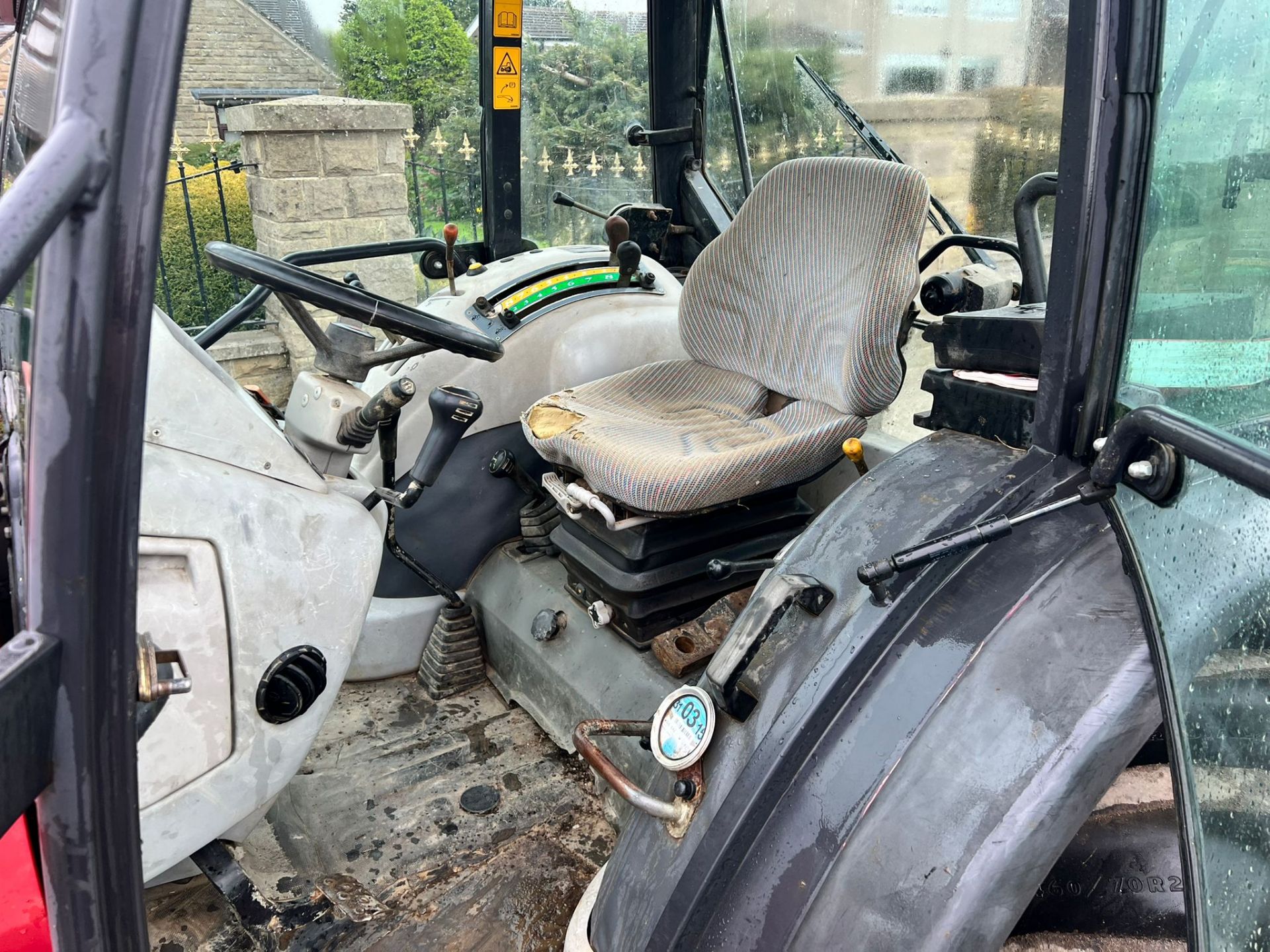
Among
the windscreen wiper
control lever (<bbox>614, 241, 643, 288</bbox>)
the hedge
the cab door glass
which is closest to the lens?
the cab door glass

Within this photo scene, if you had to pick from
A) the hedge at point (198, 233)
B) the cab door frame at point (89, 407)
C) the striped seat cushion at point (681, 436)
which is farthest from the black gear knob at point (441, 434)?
the hedge at point (198, 233)

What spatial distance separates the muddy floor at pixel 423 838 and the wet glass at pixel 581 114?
1.36 meters

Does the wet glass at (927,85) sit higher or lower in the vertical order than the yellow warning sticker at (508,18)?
lower

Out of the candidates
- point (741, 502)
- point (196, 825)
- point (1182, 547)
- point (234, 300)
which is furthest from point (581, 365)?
point (234, 300)

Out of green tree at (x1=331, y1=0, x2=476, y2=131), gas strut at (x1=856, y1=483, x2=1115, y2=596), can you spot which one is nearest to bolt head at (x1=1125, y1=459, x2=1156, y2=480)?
gas strut at (x1=856, y1=483, x2=1115, y2=596)

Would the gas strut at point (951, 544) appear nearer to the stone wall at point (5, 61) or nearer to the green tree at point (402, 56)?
the stone wall at point (5, 61)

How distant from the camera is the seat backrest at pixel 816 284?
1758mm

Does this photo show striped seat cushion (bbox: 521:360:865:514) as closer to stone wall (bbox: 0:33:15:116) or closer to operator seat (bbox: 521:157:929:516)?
operator seat (bbox: 521:157:929:516)

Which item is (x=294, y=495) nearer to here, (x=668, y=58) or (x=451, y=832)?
(x=451, y=832)

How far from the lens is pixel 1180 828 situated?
669mm

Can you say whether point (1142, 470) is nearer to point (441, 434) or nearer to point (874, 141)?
point (441, 434)

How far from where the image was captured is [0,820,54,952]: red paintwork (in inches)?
30.4

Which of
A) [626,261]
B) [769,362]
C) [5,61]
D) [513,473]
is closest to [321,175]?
[626,261]

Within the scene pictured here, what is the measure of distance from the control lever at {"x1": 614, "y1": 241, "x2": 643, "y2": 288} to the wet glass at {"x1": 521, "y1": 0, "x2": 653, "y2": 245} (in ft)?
0.78
